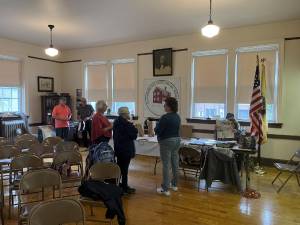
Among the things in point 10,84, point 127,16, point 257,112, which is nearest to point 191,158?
point 257,112

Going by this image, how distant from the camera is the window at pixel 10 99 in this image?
7.72 m

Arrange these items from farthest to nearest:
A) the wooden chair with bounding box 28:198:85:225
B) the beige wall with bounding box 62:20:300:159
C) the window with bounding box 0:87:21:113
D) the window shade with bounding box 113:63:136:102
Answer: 1. the window shade with bounding box 113:63:136:102
2. the window with bounding box 0:87:21:113
3. the beige wall with bounding box 62:20:300:159
4. the wooden chair with bounding box 28:198:85:225

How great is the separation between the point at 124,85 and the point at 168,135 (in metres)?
4.28

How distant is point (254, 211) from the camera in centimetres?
376

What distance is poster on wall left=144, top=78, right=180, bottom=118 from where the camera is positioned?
7.32 metres

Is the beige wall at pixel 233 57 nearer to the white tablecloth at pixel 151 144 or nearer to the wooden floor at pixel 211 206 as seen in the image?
the wooden floor at pixel 211 206

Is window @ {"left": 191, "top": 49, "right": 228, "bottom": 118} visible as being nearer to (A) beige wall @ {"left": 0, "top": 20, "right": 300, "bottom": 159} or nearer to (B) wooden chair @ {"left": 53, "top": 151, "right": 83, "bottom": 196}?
(A) beige wall @ {"left": 0, "top": 20, "right": 300, "bottom": 159}

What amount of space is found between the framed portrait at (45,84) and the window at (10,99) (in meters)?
0.70

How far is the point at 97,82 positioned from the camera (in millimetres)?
8766

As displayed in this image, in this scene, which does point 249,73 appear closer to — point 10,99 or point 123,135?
point 123,135

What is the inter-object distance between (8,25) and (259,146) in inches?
244

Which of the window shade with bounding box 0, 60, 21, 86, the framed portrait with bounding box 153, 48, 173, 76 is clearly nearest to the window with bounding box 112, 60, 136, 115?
the framed portrait with bounding box 153, 48, 173, 76

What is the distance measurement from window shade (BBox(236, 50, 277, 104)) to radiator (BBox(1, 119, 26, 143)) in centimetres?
578

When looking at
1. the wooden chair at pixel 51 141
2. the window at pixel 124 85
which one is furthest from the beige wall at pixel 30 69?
the wooden chair at pixel 51 141
